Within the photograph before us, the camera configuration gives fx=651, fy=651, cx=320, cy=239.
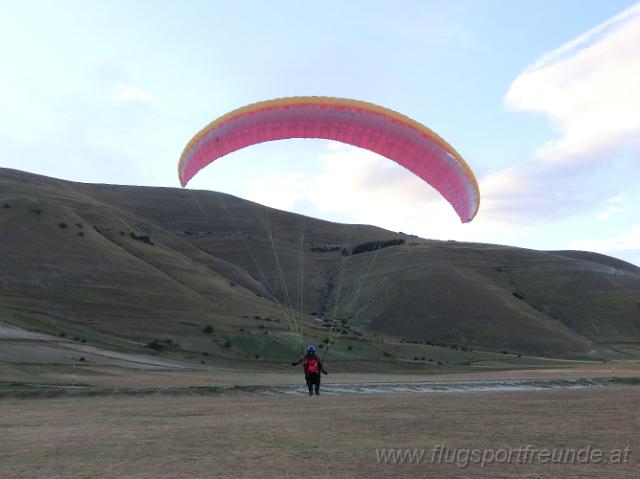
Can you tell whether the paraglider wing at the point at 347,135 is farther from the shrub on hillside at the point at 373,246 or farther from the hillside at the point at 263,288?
the shrub on hillside at the point at 373,246

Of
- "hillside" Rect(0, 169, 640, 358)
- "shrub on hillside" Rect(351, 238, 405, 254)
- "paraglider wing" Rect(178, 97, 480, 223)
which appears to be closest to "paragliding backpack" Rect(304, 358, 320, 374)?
"hillside" Rect(0, 169, 640, 358)

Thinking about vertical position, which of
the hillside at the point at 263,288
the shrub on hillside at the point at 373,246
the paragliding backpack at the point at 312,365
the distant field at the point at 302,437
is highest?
the shrub on hillside at the point at 373,246

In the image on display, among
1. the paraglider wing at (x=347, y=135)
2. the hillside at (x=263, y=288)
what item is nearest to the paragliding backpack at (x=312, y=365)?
the hillside at (x=263, y=288)

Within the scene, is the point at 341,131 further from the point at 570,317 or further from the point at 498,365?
the point at 570,317

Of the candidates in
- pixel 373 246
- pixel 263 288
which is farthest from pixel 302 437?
pixel 373 246

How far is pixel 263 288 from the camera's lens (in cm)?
8531

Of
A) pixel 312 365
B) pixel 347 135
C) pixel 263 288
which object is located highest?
pixel 347 135

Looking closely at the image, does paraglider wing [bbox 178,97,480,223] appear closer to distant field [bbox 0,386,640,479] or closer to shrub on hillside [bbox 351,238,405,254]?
distant field [bbox 0,386,640,479]

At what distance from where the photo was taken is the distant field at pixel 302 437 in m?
7.25

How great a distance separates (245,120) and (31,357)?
16.3 metres

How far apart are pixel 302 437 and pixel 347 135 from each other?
17.2m

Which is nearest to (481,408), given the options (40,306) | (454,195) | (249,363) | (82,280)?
(454,195)

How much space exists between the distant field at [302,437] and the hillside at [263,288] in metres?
13.1

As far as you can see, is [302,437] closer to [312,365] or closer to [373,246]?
[312,365]
